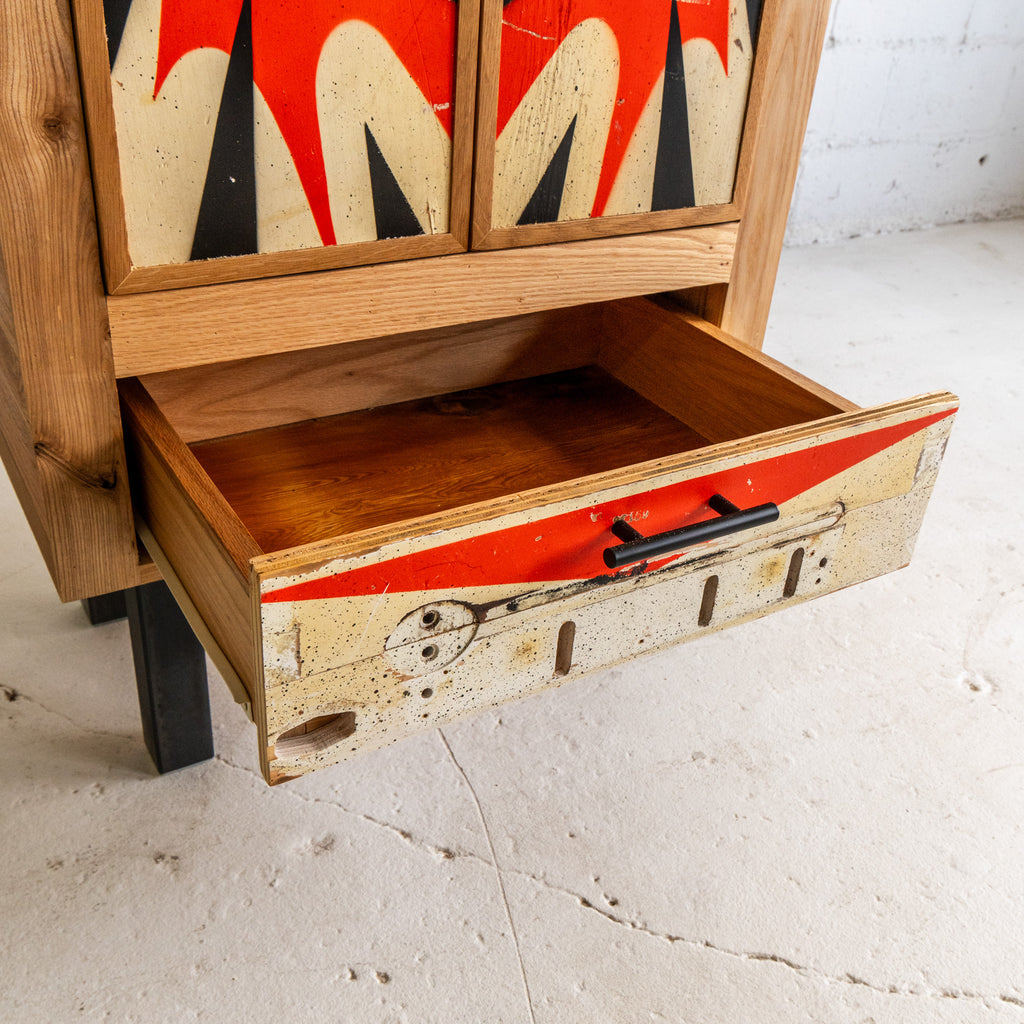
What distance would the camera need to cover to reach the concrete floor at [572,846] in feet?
3.52

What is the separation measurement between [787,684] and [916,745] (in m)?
0.18

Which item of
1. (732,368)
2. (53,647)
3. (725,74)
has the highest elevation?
(725,74)

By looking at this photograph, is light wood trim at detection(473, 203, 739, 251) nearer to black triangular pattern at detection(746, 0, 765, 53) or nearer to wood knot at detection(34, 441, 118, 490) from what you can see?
black triangular pattern at detection(746, 0, 765, 53)

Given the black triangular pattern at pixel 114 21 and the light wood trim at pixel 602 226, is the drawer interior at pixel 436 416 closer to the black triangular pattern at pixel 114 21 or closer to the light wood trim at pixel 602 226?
the light wood trim at pixel 602 226

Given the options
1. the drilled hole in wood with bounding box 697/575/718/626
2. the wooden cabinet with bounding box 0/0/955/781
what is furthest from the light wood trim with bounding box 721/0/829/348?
the drilled hole in wood with bounding box 697/575/718/626

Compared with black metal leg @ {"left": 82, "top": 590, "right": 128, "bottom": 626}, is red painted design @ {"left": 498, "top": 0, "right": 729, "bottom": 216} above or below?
above

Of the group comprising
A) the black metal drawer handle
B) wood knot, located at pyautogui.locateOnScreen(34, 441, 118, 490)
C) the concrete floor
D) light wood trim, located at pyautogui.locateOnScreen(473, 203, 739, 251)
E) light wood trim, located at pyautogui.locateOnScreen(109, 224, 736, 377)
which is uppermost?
light wood trim, located at pyautogui.locateOnScreen(473, 203, 739, 251)

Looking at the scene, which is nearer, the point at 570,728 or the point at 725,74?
the point at 725,74

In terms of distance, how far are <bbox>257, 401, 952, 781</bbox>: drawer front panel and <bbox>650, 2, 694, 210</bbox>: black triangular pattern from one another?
33 cm

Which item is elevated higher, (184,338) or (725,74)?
(725,74)

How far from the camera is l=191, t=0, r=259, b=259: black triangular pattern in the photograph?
83cm

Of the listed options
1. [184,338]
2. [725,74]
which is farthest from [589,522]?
[725,74]

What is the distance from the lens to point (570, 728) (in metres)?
1.38

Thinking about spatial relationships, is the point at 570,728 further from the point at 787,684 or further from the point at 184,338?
the point at 184,338
